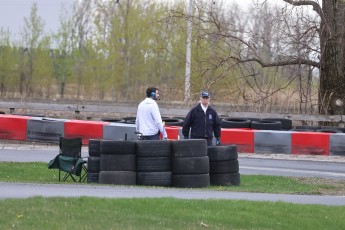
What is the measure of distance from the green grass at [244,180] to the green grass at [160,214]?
284 cm

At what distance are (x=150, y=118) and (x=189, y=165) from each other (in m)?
1.20

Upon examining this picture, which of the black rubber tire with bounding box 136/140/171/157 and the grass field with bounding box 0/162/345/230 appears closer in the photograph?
the grass field with bounding box 0/162/345/230

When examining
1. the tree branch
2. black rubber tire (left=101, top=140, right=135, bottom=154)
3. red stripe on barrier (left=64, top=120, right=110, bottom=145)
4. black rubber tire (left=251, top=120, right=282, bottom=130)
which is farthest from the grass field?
the tree branch

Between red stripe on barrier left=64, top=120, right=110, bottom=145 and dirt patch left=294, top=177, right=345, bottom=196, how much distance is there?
6.40 metres

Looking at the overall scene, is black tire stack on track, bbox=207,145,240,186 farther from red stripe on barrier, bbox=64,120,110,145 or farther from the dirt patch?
red stripe on barrier, bbox=64,120,110,145

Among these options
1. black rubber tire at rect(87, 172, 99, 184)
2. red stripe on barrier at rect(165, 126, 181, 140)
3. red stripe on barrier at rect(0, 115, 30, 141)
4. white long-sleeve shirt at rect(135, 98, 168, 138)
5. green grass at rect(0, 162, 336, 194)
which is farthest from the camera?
red stripe on barrier at rect(0, 115, 30, 141)

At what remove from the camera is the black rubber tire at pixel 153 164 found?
42.0ft

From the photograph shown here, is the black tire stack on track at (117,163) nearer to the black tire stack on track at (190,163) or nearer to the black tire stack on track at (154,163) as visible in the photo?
the black tire stack on track at (154,163)

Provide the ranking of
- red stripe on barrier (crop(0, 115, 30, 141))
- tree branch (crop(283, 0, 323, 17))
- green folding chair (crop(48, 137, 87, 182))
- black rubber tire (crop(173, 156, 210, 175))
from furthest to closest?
tree branch (crop(283, 0, 323, 17)), red stripe on barrier (crop(0, 115, 30, 141)), green folding chair (crop(48, 137, 87, 182)), black rubber tire (crop(173, 156, 210, 175))

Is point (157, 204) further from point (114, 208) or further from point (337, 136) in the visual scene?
point (337, 136)

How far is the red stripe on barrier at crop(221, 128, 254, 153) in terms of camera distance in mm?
19812

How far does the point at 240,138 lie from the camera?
1989 centimetres

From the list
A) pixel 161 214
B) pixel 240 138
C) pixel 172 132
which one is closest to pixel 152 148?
pixel 161 214

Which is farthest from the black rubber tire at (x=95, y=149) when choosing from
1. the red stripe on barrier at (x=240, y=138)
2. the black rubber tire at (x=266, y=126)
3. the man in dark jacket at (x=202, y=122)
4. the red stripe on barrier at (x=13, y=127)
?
the black rubber tire at (x=266, y=126)
